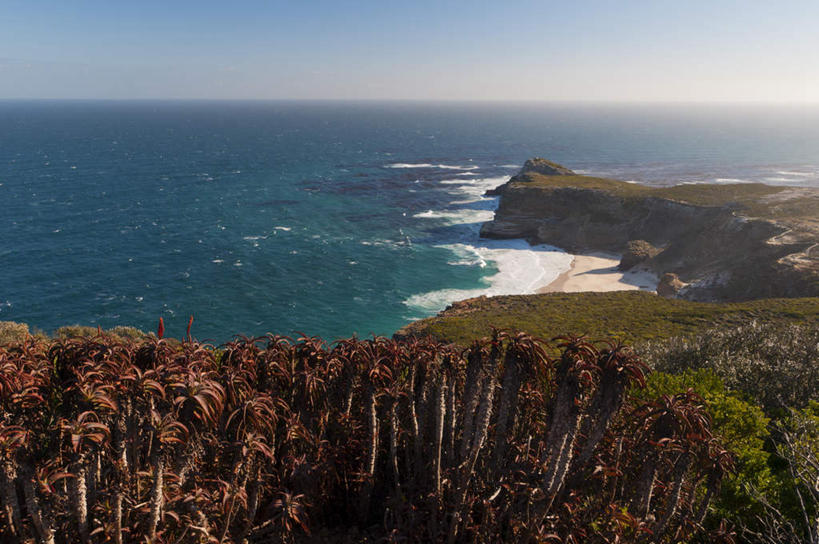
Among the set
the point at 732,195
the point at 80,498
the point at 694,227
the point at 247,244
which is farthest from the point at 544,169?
the point at 80,498

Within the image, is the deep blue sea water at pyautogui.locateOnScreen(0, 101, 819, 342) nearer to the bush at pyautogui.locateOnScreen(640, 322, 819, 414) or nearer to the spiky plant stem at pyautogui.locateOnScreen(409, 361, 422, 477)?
the bush at pyautogui.locateOnScreen(640, 322, 819, 414)

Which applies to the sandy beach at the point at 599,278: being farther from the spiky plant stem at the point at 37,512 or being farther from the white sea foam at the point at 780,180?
the white sea foam at the point at 780,180

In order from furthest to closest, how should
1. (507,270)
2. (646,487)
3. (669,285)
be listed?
(507,270) < (669,285) < (646,487)

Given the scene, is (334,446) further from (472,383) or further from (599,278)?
(599,278)

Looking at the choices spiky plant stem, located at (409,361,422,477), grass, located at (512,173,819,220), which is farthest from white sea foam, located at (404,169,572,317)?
spiky plant stem, located at (409,361,422,477)

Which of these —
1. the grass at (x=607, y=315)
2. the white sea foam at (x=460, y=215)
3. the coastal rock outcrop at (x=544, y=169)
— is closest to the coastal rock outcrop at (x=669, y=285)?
the grass at (x=607, y=315)
